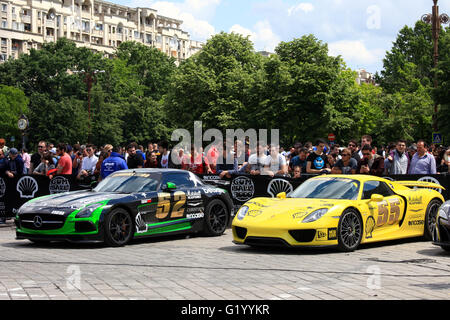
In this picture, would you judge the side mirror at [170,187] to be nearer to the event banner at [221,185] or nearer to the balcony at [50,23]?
the event banner at [221,185]

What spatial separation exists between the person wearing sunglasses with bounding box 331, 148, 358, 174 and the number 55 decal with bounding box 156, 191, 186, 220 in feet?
11.9

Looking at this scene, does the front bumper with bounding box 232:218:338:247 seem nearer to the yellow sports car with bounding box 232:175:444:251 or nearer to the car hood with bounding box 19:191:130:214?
the yellow sports car with bounding box 232:175:444:251

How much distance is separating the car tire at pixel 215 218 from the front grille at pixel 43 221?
3357mm

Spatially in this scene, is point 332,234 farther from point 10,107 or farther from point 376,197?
point 10,107

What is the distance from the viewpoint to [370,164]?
593 inches

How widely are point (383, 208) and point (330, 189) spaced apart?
3.34 ft

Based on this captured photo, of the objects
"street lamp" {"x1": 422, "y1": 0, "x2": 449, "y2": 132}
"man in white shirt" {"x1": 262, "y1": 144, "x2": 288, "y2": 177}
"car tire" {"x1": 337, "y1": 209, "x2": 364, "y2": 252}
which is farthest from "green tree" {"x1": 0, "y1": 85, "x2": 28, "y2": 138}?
"car tire" {"x1": 337, "y1": 209, "x2": 364, "y2": 252}

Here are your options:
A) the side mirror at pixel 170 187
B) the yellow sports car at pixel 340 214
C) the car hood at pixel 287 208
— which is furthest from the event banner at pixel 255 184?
the car hood at pixel 287 208

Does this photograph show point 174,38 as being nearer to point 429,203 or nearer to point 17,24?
point 17,24

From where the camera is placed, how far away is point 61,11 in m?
132

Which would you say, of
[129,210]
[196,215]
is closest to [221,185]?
[196,215]

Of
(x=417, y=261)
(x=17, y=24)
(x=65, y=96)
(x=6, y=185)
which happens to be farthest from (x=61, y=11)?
(x=417, y=261)

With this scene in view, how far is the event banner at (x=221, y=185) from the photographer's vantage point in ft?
52.3

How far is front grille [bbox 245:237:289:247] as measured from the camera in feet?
37.4
